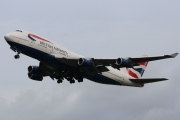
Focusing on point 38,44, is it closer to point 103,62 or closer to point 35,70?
point 103,62

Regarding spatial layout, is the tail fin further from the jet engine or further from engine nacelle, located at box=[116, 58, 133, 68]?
the jet engine

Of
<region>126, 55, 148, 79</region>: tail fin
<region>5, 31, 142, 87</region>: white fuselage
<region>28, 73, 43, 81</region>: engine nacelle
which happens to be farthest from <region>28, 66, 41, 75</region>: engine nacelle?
<region>126, 55, 148, 79</region>: tail fin

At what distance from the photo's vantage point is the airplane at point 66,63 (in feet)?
238

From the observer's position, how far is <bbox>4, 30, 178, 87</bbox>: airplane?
238 feet

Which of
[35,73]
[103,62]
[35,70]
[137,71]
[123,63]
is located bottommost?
[123,63]

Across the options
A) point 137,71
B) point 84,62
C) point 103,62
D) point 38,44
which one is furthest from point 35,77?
point 137,71

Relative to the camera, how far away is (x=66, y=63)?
7469 centimetres

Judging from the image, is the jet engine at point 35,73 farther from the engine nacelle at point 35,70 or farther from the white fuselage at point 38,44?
the white fuselage at point 38,44

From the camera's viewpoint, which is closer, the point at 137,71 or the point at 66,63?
the point at 66,63

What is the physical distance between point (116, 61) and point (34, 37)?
34.8 ft

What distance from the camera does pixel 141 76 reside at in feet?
290

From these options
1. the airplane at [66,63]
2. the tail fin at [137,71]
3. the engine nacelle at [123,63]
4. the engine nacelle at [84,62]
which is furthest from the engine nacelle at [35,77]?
the engine nacelle at [123,63]

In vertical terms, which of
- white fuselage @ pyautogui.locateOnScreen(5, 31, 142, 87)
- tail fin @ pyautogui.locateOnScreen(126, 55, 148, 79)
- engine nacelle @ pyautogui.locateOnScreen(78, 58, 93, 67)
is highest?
white fuselage @ pyautogui.locateOnScreen(5, 31, 142, 87)

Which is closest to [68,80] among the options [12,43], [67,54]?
[67,54]
